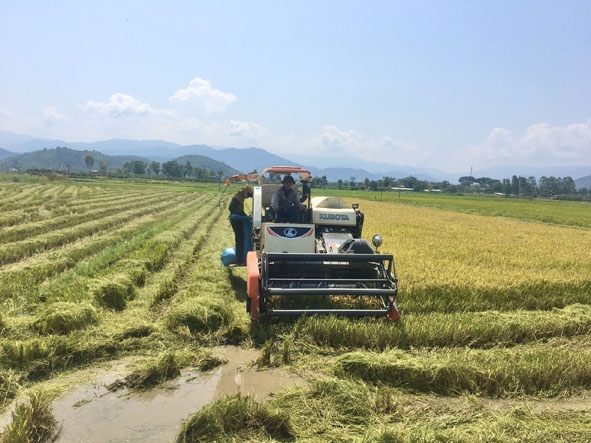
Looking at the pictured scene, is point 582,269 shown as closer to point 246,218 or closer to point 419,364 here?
point 419,364

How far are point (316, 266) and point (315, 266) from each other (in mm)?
17

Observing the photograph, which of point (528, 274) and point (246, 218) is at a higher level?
point (246, 218)

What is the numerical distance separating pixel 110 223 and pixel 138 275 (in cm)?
1077

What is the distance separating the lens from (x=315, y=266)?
6516mm

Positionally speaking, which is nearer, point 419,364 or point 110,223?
point 419,364

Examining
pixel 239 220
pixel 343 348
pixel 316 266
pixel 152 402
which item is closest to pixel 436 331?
pixel 343 348

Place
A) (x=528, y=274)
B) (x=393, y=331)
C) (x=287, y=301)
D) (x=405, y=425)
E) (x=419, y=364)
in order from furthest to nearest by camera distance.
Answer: (x=528, y=274), (x=287, y=301), (x=393, y=331), (x=419, y=364), (x=405, y=425)

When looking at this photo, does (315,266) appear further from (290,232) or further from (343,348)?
(343,348)

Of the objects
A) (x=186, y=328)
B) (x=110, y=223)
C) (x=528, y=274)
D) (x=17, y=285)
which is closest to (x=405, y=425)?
(x=186, y=328)

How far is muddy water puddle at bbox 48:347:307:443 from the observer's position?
11.4 feet

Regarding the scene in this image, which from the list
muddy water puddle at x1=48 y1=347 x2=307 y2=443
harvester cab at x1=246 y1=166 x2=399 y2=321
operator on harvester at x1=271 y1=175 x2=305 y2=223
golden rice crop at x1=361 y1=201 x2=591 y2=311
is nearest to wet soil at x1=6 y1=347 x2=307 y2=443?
muddy water puddle at x1=48 y1=347 x2=307 y2=443

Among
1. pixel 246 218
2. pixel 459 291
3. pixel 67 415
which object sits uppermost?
pixel 246 218

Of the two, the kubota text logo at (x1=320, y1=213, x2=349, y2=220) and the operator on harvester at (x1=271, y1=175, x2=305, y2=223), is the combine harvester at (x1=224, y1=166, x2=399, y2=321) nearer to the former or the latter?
the kubota text logo at (x1=320, y1=213, x2=349, y2=220)

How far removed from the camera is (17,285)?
24.5 feet
